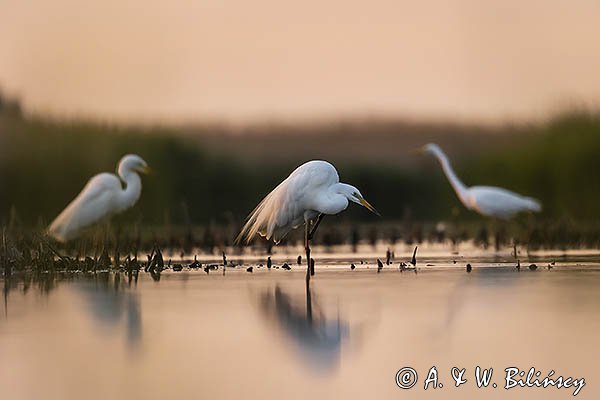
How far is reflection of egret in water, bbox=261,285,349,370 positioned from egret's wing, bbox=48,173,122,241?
4.98 meters

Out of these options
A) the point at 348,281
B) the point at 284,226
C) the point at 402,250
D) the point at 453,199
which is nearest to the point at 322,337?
the point at 348,281

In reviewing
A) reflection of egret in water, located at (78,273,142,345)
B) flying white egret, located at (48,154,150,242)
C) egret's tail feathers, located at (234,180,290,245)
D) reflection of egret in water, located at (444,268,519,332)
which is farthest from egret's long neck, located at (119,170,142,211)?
reflection of egret in water, located at (444,268,519,332)

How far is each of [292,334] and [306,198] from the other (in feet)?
13.6

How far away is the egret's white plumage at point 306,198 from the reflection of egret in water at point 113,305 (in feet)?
5.09

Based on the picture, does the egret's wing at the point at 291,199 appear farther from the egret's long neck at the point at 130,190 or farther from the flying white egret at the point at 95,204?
the egret's long neck at the point at 130,190

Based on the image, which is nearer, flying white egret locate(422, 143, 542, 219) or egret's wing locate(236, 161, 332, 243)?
egret's wing locate(236, 161, 332, 243)

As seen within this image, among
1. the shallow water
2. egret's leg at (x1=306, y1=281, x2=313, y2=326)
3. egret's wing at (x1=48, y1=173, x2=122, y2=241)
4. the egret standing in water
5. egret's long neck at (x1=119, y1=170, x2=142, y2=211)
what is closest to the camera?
the shallow water

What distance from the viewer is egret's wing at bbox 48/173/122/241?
1313 centimetres

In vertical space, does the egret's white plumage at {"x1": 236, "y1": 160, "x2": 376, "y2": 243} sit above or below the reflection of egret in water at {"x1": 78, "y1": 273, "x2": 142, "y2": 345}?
above

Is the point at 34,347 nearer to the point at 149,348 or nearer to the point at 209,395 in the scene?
the point at 149,348

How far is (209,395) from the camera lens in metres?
5.11

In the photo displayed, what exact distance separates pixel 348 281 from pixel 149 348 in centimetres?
339

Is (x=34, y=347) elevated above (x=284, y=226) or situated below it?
below

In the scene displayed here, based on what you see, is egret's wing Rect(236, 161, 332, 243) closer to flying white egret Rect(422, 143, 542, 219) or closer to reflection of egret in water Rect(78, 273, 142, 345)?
reflection of egret in water Rect(78, 273, 142, 345)
